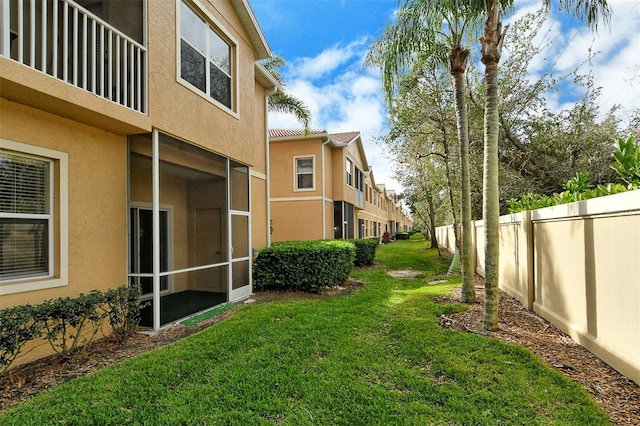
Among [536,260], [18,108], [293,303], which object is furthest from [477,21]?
[18,108]

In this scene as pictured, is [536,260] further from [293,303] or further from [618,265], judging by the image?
[293,303]

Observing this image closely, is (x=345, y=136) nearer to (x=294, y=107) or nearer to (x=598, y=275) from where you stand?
(x=294, y=107)

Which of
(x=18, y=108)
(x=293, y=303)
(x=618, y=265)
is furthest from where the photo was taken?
(x=293, y=303)

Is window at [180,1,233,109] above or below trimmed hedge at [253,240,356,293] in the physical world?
above

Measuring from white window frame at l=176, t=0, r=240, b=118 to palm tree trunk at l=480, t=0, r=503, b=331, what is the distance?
5.77 meters

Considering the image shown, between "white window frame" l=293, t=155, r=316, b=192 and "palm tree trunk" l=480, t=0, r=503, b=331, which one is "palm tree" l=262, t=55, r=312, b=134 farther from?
"palm tree trunk" l=480, t=0, r=503, b=331

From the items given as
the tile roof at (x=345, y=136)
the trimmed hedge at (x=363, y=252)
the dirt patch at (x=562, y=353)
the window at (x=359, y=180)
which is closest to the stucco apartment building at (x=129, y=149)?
the dirt patch at (x=562, y=353)

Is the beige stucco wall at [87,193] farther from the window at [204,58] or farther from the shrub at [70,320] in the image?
the window at [204,58]

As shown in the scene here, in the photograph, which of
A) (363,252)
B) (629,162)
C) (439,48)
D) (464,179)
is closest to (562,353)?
(629,162)

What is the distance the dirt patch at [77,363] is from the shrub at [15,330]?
10.6 inches

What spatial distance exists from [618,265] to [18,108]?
7903mm

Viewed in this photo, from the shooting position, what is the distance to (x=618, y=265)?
3748 millimetres

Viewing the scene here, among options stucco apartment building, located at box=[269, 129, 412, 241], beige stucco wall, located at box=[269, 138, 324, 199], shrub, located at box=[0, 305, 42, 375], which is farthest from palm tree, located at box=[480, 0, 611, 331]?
beige stucco wall, located at box=[269, 138, 324, 199]

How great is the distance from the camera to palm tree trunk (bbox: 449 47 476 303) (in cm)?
747
